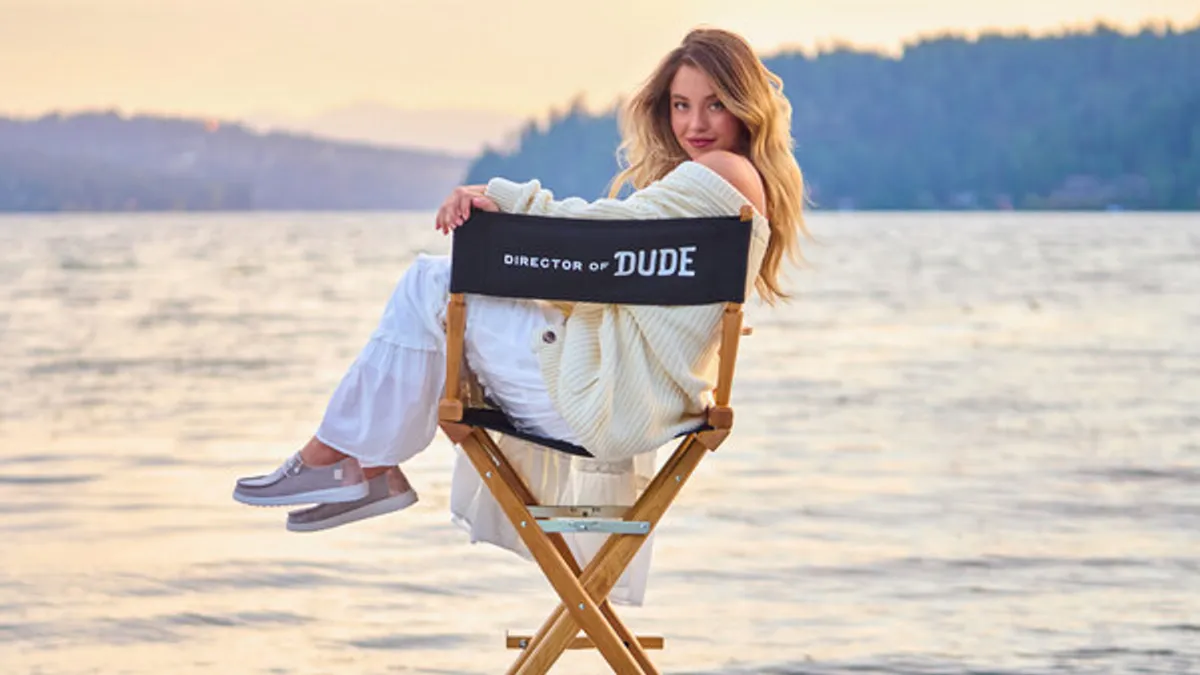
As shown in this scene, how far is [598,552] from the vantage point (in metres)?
3.64

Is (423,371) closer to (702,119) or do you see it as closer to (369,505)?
(369,505)

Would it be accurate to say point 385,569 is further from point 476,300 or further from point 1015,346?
point 1015,346

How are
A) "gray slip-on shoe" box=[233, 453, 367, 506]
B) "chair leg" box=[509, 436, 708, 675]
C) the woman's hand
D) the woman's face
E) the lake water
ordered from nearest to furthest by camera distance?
1. the woman's hand
2. "chair leg" box=[509, 436, 708, 675]
3. "gray slip-on shoe" box=[233, 453, 367, 506]
4. the woman's face
5. the lake water

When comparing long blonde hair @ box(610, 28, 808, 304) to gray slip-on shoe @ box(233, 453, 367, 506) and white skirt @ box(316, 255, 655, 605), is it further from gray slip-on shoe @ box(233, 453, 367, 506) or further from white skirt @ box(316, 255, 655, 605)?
gray slip-on shoe @ box(233, 453, 367, 506)

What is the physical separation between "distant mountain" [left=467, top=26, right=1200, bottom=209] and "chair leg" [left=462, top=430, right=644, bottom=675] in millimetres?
94945

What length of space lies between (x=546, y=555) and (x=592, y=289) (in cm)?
49

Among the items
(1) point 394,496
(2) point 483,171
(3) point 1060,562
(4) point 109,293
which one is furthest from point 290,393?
(2) point 483,171

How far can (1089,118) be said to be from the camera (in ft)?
343

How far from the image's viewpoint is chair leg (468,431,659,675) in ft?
11.9

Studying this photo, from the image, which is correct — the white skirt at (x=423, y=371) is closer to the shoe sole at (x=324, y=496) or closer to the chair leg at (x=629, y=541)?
the shoe sole at (x=324, y=496)

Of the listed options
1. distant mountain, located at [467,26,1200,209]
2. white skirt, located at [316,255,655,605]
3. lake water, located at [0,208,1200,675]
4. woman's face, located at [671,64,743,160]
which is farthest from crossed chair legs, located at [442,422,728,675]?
distant mountain, located at [467,26,1200,209]

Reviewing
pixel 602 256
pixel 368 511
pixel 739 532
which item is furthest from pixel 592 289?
pixel 739 532

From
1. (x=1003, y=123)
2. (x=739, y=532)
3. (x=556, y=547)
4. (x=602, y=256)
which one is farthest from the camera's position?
(x=1003, y=123)

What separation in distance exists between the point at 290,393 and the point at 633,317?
8434 millimetres
